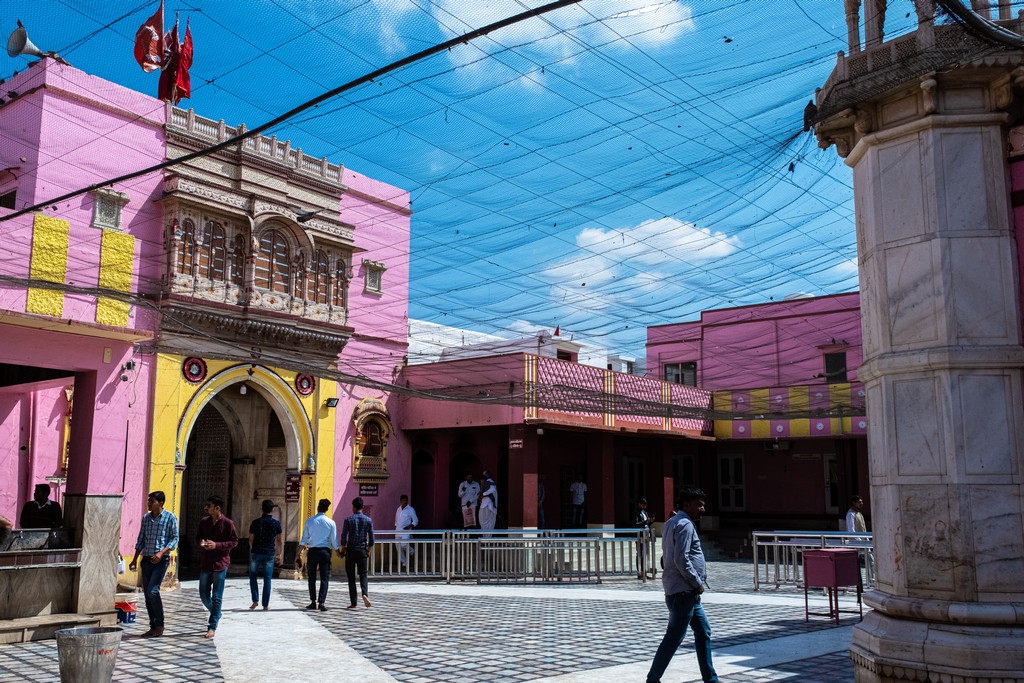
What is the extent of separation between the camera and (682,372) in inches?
1361

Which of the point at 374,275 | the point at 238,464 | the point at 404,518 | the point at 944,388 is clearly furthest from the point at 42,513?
the point at 944,388

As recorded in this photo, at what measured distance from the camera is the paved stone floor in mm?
8453

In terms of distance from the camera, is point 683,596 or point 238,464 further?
point 238,464

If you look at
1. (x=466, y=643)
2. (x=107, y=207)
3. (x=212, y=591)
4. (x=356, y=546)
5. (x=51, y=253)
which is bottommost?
(x=466, y=643)

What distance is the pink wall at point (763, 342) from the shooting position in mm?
30375

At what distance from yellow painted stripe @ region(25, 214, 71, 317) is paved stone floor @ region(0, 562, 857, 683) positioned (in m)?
5.54

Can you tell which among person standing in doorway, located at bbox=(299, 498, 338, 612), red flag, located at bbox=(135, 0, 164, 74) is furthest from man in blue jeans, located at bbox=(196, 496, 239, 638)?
red flag, located at bbox=(135, 0, 164, 74)

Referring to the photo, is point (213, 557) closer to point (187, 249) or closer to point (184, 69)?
point (187, 249)

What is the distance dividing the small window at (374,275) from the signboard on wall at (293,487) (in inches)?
208

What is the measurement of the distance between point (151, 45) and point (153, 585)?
930cm

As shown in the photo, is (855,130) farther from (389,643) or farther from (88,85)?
→ (88,85)

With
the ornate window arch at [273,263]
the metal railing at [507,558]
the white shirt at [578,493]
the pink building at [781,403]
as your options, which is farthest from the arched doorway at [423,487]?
the pink building at [781,403]

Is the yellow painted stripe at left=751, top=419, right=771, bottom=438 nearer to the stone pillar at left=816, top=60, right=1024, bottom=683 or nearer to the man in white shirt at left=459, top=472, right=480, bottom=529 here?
the man in white shirt at left=459, top=472, right=480, bottom=529

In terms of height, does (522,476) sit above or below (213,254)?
below
